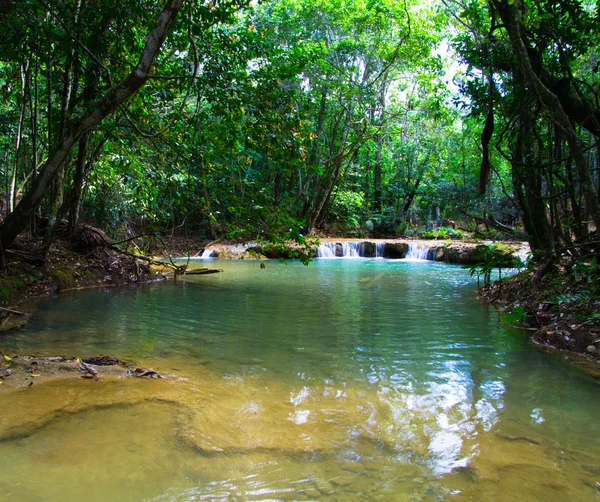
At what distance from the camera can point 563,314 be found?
5.43 m

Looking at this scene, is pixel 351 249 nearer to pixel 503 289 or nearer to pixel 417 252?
pixel 417 252

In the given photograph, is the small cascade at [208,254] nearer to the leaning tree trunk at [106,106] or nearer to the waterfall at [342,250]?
the waterfall at [342,250]

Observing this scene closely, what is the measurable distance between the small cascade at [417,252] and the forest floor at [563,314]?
12606 mm

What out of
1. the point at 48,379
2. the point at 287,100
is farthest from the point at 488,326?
the point at 48,379

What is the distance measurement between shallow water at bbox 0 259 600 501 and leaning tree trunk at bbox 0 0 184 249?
1.88 meters

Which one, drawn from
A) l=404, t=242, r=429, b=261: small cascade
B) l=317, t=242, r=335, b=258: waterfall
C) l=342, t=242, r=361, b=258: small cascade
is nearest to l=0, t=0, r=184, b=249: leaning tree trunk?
l=317, t=242, r=335, b=258: waterfall

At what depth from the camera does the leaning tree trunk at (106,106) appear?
4.84 meters

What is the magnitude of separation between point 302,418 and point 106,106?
4.64 metres

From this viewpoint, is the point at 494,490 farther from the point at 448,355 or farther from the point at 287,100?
the point at 287,100

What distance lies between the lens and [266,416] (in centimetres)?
297

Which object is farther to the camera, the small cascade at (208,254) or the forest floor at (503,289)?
the small cascade at (208,254)

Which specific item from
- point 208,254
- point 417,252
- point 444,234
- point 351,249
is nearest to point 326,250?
point 351,249

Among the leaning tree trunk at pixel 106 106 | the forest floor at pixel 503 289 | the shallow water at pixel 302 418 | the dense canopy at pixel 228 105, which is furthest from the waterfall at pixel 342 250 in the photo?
the leaning tree trunk at pixel 106 106

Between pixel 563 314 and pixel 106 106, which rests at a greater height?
pixel 106 106
